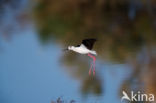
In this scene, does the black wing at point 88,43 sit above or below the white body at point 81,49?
above

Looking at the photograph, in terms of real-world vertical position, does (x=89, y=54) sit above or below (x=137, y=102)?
above

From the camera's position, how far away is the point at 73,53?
229 cm

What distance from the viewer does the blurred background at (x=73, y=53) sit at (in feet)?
7.33

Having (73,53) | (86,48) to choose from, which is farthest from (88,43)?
(73,53)

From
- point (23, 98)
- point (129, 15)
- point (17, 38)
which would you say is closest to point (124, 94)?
point (129, 15)

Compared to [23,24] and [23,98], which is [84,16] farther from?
[23,98]

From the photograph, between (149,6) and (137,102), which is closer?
(137,102)

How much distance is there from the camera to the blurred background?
7.33 feet

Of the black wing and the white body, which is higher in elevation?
the black wing

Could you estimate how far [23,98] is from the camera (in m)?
2.22

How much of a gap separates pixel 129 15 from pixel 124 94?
0.69 m

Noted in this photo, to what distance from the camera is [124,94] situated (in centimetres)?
222

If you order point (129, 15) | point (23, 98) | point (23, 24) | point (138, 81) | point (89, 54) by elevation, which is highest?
point (129, 15)

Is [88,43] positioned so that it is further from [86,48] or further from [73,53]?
[73,53]
